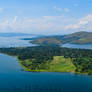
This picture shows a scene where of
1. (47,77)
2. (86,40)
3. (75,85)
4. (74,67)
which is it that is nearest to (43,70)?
(47,77)

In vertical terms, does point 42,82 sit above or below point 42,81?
below

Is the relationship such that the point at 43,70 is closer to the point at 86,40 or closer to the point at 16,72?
the point at 16,72

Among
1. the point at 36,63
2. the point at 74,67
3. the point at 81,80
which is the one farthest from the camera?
the point at 36,63

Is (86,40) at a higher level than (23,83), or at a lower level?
higher

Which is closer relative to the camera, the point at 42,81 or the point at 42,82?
the point at 42,82

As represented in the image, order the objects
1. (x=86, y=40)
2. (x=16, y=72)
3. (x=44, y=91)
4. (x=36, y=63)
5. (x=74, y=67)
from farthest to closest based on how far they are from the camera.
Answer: (x=86, y=40) → (x=36, y=63) → (x=74, y=67) → (x=16, y=72) → (x=44, y=91)

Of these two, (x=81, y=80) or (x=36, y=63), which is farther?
(x=36, y=63)

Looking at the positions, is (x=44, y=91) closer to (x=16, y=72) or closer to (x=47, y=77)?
(x=47, y=77)
